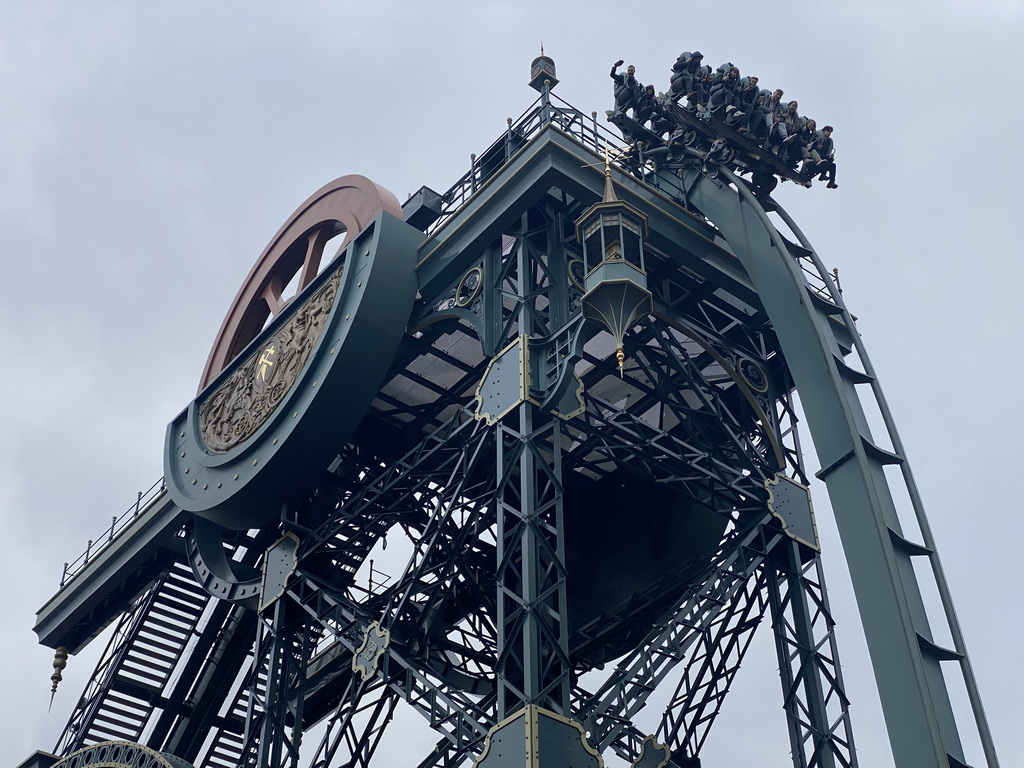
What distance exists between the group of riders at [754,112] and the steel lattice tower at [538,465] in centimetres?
54

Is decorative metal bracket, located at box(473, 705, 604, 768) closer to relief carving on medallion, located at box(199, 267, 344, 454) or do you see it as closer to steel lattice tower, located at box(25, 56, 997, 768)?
steel lattice tower, located at box(25, 56, 997, 768)

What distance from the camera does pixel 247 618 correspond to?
31.6 meters

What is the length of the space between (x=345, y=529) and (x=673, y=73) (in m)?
9.32

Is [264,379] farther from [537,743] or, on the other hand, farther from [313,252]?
[537,743]

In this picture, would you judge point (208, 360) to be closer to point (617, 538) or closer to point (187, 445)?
point (187, 445)

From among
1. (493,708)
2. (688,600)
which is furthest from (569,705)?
(493,708)

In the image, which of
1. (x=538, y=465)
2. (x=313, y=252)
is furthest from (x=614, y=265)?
(x=313, y=252)

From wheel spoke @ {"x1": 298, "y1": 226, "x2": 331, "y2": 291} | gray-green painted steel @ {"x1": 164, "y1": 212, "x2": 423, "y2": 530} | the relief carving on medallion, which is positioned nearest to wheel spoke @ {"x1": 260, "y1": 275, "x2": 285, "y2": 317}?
wheel spoke @ {"x1": 298, "y1": 226, "x2": 331, "y2": 291}

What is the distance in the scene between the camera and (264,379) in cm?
2812

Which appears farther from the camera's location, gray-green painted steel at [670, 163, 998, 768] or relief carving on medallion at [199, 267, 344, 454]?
relief carving on medallion at [199, 267, 344, 454]

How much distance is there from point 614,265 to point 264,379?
7671 mm

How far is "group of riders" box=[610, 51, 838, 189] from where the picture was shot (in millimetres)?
26375

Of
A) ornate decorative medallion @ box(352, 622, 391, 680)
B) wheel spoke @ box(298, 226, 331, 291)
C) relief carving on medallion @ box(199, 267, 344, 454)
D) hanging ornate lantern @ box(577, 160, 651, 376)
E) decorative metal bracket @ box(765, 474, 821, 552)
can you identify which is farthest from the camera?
wheel spoke @ box(298, 226, 331, 291)

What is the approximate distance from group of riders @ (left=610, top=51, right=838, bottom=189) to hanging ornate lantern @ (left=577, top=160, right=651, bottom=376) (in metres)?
2.96
